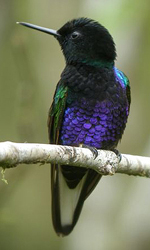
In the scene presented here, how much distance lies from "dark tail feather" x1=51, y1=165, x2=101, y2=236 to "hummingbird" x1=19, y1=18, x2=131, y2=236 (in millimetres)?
43

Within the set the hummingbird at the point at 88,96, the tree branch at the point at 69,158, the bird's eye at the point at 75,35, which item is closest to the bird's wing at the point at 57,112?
the hummingbird at the point at 88,96

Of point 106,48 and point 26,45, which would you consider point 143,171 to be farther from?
point 26,45

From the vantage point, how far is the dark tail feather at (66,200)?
4727mm

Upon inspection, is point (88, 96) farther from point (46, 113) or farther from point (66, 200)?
point (46, 113)

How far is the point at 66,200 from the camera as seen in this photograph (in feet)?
15.8

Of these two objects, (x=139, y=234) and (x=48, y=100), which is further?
(x=48, y=100)

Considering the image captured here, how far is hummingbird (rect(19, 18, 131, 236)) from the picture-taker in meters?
4.21

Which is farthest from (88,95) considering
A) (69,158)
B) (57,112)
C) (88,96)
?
(69,158)

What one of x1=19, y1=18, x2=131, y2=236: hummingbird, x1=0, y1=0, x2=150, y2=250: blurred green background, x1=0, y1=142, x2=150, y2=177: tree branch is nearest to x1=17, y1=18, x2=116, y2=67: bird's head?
x1=19, y1=18, x2=131, y2=236: hummingbird

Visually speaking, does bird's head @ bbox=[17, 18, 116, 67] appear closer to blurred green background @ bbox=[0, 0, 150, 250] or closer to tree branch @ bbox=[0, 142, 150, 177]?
blurred green background @ bbox=[0, 0, 150, 250]

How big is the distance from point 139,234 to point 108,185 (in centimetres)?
60

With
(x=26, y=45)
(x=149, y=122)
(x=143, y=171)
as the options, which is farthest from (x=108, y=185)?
(x=26, y=45)

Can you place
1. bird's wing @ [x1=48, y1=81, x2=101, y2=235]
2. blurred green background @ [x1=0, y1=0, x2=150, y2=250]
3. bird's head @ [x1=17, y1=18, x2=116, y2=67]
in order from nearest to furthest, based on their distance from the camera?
bird's head @ [x1=17, y1=18, x2=116, y2=67] < bird's wing @ [x1=48, y1=81, x2=101, y2=235] < blurred green background @ [x1=0, y1=0, x2=150, y2=250]

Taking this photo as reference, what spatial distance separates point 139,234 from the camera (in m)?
5.15
